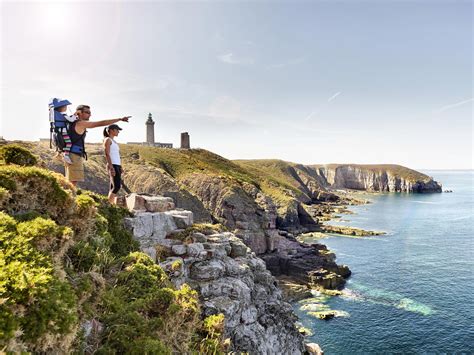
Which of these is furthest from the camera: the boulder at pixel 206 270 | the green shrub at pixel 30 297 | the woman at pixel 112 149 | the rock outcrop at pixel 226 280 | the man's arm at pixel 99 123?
the boulder at pixel 206 270

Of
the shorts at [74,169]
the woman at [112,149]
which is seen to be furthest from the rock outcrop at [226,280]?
the shorts at [74,169]

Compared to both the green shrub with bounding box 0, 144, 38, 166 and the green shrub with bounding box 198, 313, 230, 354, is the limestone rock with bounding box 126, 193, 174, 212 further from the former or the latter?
the green shrub with bounding box 198, 313, 230, 354

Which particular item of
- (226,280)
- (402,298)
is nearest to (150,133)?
(402,298)

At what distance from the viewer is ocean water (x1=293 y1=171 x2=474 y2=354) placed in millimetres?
33125

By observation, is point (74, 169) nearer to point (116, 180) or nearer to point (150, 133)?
point (116, 180)

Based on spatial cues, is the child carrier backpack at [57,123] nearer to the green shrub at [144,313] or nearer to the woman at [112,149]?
the woman at [112,149]

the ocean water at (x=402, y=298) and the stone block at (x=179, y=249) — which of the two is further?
the ocean water at (x=402, y=298)

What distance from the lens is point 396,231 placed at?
84.9 meters

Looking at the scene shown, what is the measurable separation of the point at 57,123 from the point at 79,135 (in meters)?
0.80

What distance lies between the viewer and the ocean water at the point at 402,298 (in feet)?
109

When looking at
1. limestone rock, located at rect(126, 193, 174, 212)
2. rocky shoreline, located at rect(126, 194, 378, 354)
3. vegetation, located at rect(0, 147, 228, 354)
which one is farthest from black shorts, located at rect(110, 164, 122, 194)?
limestone rock, located at rect(126, 193, 174, 212)

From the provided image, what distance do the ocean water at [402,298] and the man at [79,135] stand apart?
3142cm

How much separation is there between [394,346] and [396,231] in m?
60.0

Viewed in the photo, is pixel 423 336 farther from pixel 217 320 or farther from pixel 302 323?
pixel 217 320
